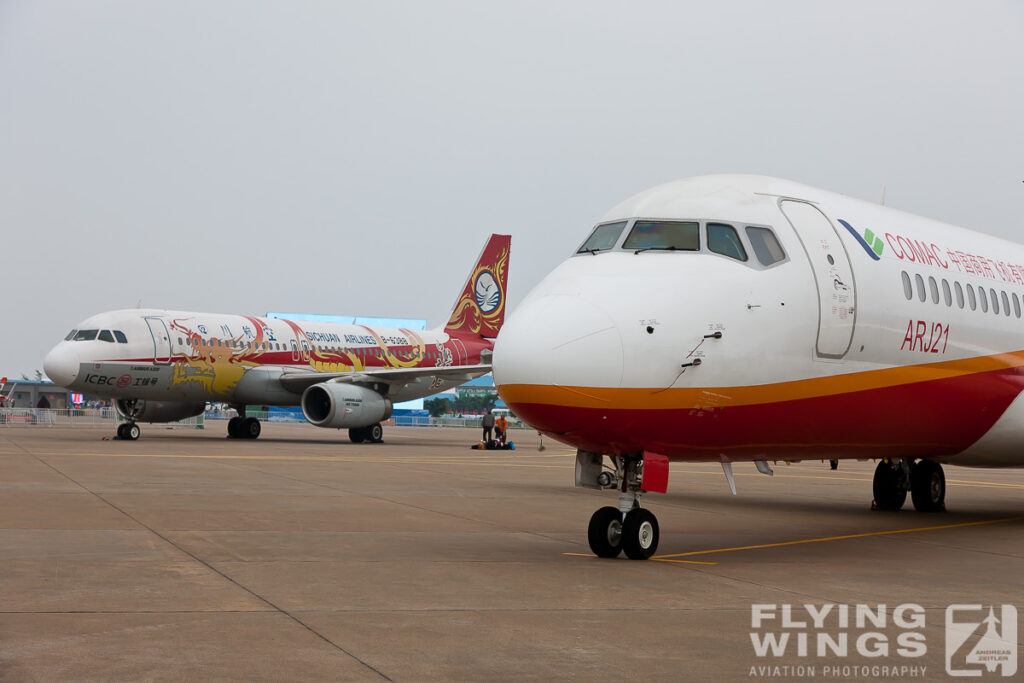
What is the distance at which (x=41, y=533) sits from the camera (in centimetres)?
948

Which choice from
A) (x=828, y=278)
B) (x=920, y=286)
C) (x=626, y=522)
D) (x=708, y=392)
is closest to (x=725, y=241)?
(x=828, y=278)

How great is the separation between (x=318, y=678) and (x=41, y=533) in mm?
5903

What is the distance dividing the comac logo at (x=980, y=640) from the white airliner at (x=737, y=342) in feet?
7.94

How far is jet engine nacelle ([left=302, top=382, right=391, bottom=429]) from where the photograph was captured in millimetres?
32219

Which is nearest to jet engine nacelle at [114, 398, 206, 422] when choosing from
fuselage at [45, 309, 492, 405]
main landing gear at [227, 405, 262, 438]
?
main landing gear at [227, 405, 262, 438]

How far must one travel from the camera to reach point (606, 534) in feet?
28.8

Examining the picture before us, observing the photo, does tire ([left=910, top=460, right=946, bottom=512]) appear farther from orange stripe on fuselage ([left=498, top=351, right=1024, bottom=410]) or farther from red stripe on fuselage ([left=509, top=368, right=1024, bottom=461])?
orange stripe on fuselage ([left=498, top=351, right=1024, bottom=410])

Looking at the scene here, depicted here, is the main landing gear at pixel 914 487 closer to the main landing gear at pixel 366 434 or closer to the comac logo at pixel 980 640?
the comac logo at pixel 980 640

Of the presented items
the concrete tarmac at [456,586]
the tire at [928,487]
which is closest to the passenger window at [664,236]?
the concrete tarmac at [456,586]

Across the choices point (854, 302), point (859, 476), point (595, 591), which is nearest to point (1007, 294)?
point (854, 302)

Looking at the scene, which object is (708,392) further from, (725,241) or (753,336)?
(725,241)

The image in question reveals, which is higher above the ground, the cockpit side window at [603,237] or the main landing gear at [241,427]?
the cockpit side window at [603,237]

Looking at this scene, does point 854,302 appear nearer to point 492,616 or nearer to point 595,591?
point 595,591

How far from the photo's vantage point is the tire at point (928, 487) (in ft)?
49.0
